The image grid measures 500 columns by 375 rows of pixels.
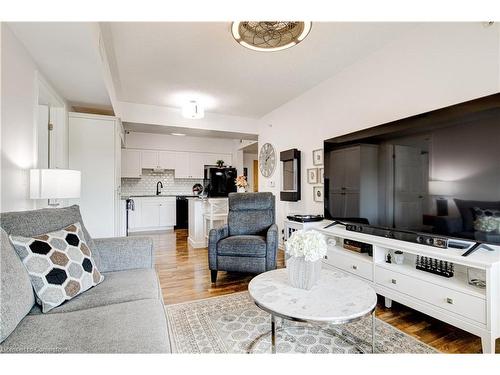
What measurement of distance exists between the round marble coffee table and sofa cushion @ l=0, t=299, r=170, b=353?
56cm

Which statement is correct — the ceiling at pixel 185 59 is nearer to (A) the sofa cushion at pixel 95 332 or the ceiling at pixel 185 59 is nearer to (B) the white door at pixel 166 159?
(A) the sofa cushion at pixel 95 332

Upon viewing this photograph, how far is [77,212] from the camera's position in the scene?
1.79 m

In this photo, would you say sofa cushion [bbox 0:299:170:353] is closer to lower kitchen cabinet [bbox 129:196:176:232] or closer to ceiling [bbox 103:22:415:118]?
ceiling [bbox 103:22:415:118]

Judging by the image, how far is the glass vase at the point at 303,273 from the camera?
4.92ft

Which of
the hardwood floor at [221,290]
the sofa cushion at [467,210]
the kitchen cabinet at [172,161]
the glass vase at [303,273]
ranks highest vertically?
the kitchen cabinet at [172,161]

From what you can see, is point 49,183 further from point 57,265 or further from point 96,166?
point 96,166

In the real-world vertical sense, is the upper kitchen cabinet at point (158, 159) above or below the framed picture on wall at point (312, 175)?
above

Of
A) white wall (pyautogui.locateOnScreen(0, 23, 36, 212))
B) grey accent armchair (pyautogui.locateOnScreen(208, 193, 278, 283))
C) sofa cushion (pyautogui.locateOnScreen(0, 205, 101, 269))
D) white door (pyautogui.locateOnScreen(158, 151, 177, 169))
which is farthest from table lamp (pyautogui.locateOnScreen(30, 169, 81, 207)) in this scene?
white door (pyautogui.locateOnScreen(158, 151, 177, 169))

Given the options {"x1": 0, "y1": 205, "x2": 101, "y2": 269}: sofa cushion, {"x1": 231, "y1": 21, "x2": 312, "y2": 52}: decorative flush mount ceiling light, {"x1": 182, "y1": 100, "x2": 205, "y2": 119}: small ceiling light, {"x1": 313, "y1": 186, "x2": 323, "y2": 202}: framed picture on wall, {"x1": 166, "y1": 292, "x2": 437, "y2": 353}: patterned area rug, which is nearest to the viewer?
{"x1": 0, "y1": 205, "x2": 101, "y2": 269}: sofa cushion

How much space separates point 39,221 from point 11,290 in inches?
22.0

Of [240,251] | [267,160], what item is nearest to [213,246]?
[240,251]

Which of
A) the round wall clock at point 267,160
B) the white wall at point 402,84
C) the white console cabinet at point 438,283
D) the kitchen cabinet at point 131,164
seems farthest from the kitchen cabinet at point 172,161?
the white console cabinet at point 438,283

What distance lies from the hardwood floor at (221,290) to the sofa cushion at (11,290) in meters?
1.32

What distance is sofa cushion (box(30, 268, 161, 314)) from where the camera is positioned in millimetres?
1293
